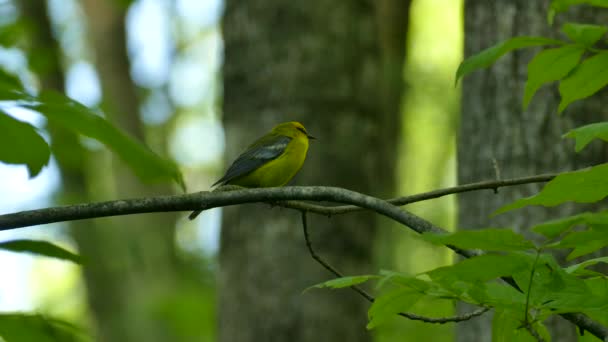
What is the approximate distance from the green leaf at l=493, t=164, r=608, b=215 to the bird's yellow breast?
366cm

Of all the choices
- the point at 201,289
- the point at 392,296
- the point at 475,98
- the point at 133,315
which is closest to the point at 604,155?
the point at 475,98

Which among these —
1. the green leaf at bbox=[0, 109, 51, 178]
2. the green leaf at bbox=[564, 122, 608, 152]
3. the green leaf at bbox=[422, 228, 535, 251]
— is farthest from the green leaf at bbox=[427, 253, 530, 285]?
the green leaf at bbox=[0, 109, 51, 178]

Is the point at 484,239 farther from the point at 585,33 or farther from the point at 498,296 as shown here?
the point at 585,33

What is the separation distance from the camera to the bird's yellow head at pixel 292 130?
5.48 meters

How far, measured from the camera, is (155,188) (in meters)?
11.0

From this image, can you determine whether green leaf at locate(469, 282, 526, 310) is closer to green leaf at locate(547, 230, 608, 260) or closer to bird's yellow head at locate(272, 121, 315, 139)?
green leaf at locate(547, 230, 608, 260)

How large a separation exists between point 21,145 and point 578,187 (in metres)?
1.37

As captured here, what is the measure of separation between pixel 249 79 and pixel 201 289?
896 centimetres

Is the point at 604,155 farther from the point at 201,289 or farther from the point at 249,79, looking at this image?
the point at 201,289

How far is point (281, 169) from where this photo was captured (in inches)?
214

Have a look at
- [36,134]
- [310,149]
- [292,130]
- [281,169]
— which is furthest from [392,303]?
[310,149]

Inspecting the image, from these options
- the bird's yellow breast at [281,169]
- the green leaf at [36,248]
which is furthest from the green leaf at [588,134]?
the bird's yellow breast at [281,169]

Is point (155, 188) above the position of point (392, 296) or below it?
below

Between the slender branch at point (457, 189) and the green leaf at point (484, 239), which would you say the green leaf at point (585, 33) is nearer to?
the slender branch at point (457, 189)
